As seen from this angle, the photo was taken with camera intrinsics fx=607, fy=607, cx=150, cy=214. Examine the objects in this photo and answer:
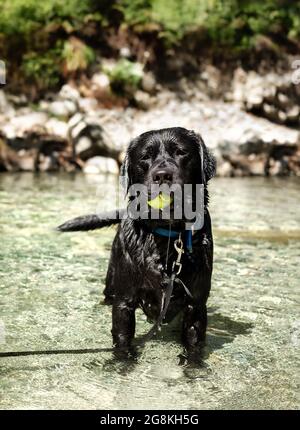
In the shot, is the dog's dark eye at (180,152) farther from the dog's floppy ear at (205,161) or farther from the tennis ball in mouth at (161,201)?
the tennis ball in mouth at (161,201)

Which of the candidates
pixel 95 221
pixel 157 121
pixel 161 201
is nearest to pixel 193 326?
pixel 161 201

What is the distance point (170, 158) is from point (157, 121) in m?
10.4

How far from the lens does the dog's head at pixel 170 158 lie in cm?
329

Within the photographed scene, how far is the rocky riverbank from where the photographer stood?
1277 centimetres

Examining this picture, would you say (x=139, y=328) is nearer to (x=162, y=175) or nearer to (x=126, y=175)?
(x=126, y=175)

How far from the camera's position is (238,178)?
41.8 ft

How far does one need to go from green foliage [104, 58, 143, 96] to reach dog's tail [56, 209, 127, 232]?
9647 millimetres

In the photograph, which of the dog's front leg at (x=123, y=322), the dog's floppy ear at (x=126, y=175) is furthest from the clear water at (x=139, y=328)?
the dog's floppy ear at (x=126, y=175)

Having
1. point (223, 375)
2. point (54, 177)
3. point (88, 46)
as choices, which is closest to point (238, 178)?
point (54, 177)

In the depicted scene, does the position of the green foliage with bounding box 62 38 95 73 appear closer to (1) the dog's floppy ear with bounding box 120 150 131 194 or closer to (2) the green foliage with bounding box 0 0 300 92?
(2) the green foliage with bounding box 0 0 300 92

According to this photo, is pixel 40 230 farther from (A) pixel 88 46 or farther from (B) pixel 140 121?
(A) pixel 88 46

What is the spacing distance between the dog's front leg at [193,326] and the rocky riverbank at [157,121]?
9157 mm

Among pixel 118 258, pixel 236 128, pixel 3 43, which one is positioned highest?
pixel 3 43

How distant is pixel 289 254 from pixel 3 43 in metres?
10.2
